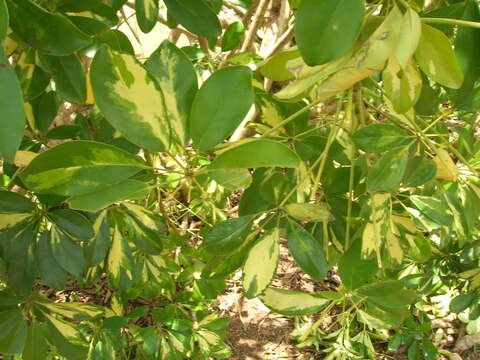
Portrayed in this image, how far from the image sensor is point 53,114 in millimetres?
776

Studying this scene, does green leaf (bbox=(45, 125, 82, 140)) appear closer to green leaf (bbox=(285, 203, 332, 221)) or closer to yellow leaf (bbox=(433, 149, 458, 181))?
green leaf (bbox=(285, 203, 332, 221))

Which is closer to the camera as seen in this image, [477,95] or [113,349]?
[477,95]

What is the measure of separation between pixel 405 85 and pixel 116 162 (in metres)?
0.29

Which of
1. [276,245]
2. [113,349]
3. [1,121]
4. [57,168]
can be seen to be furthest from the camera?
[113,349]

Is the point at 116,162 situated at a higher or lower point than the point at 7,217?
higher

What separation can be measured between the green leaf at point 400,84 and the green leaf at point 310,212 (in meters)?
0.14

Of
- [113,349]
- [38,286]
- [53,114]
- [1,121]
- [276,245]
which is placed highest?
[1,121]

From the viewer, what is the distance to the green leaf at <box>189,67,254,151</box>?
1.67ft

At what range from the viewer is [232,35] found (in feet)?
4.07

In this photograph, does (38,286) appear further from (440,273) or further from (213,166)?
(213,166)

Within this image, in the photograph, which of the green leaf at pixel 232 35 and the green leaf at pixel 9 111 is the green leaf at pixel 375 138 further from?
the green leaf at pixel 232 35

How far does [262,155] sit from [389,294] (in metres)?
0.27

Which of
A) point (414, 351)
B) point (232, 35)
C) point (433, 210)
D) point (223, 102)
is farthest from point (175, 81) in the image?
point (414, 351)

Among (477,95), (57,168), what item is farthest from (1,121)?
(477,95)
